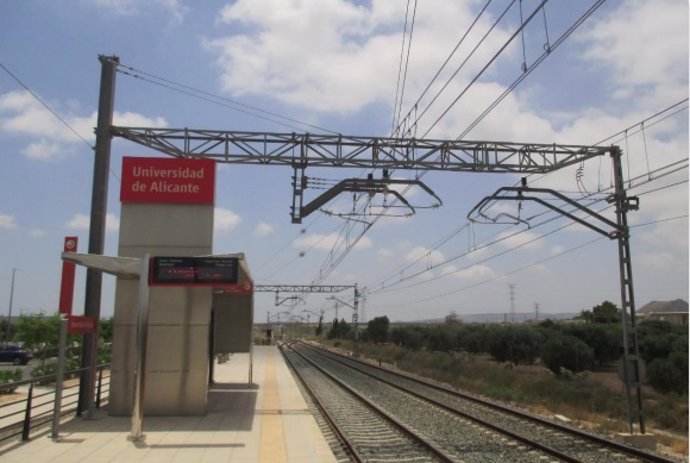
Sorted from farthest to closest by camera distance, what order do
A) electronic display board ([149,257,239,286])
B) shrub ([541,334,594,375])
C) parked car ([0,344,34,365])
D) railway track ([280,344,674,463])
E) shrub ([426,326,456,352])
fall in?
shrub ([426,326,456,352]) → parked car ([0,344,34,365]) → shrub ([541,334,594,375]) → electronic display board ([149,257,239,286]) → railway track ([280,344,674,463])

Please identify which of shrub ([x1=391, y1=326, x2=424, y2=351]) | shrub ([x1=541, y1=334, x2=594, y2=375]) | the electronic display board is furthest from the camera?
shrub ([x1=391, y1=326, x2=424, y2=351])

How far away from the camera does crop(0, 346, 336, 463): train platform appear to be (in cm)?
980

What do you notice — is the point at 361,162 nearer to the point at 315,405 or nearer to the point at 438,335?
the point at 315,405

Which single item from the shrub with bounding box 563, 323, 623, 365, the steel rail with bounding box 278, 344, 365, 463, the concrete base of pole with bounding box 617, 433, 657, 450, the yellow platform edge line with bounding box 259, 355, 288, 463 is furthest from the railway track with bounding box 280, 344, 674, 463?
the shrub with bounding box 563, 323, 623, 365

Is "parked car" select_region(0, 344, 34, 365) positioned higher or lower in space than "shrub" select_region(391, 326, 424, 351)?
lower

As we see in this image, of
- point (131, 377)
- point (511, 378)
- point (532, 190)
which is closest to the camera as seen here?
point (131, 377)

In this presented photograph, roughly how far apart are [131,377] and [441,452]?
6959mm

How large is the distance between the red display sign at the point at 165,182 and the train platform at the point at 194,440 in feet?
15.9

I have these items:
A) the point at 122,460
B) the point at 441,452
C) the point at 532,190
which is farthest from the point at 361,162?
the point at 122,460

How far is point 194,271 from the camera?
12383mm

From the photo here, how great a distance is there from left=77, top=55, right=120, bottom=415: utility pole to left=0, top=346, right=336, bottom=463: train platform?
2.93 feet

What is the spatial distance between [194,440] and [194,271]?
313 centimetres

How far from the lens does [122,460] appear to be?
952 centimetres

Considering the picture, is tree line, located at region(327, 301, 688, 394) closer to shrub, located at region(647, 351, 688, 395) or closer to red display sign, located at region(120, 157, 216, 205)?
shrub, located at region(647, 351, 688, 395)
